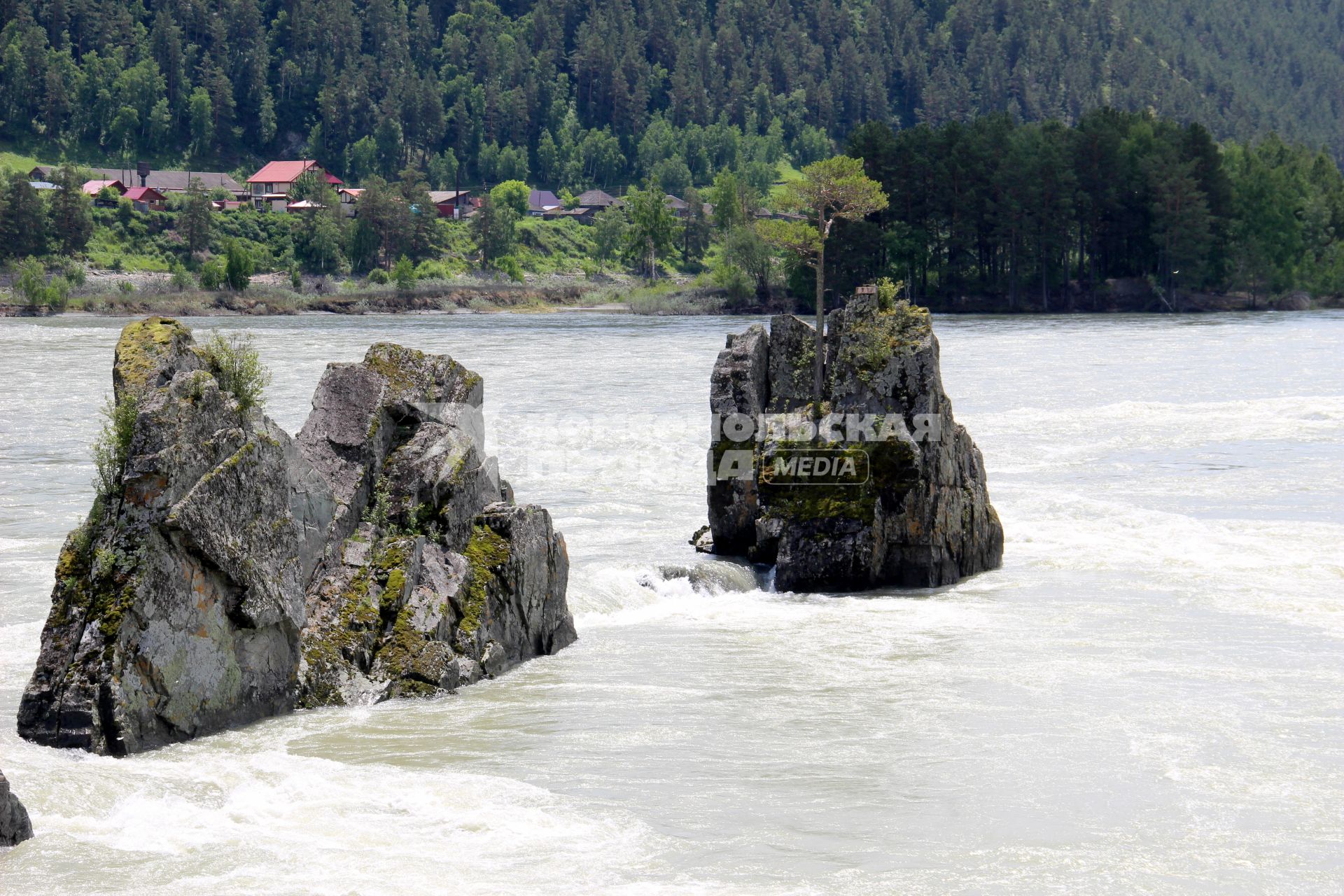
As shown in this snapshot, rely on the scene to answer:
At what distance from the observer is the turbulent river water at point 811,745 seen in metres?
13.6

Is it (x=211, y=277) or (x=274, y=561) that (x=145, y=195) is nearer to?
(x=211, y=277)

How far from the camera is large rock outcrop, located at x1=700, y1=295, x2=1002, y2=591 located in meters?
25.5

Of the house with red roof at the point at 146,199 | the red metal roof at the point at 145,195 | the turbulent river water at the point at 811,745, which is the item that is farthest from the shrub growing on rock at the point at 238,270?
the turbulent river water at the point at 811,745

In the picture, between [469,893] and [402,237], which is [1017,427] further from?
[402,237]

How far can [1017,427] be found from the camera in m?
50.1

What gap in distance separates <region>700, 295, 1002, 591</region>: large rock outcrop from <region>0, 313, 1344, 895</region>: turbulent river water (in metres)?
0.77

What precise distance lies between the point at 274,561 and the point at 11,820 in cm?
487

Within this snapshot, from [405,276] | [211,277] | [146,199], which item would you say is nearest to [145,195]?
Result: [146,199]

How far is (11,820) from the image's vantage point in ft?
43.5

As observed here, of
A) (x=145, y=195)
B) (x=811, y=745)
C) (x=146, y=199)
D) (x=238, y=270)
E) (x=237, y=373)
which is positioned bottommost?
(x=811, y=745)

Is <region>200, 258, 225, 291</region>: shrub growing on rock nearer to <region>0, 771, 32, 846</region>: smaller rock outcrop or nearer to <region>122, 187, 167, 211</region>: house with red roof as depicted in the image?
<region>122, 187, 167, 211</region>: house with red roof

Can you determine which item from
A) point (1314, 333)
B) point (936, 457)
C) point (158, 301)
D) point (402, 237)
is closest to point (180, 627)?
point (936, 457)

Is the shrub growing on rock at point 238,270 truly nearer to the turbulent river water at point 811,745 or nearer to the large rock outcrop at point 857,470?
the turbulent river water at point 811,745

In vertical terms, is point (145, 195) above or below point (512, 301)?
above
